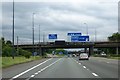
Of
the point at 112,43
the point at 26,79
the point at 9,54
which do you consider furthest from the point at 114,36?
the point at 26,79

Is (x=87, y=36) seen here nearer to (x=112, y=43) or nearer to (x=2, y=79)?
(x=112, y=43)

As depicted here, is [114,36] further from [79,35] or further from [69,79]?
[69,79]

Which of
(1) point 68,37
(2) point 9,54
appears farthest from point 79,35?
(2) point 9,54

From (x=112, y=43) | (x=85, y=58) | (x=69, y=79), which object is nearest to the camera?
(x=69, y=79)

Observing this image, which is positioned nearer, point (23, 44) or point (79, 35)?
point (79, 35)

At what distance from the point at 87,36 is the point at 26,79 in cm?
7583

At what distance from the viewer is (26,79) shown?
1898 centimetres

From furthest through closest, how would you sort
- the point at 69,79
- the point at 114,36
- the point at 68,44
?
the point at 114,36
the point at 68,44
the point at 69,79

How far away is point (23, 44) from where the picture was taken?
12081cm

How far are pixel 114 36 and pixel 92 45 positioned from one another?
69355mm

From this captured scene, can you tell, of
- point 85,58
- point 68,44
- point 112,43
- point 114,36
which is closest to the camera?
point 85,58

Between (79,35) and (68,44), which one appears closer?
(79,35)

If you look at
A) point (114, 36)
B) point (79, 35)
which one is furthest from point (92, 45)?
point (114, 36)

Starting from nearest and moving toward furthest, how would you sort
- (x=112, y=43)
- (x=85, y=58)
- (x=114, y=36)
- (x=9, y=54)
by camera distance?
(x=85, y=58), (x=9, y=54), (x=112, y=43), (x=114, y=36)
